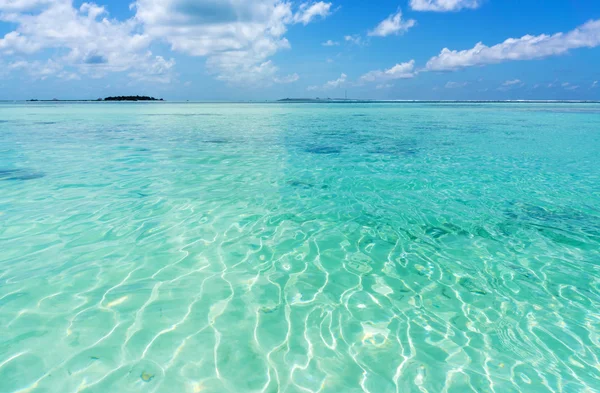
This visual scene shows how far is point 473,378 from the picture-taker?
299 centimetres

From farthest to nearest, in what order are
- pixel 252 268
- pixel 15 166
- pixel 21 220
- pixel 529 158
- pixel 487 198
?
pixel 529 158 → pixel 15 166 → pixel 487 198 → pixel 21 220 → pixel 252 268

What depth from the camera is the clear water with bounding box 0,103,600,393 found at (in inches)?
120

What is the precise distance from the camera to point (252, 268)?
477 cm

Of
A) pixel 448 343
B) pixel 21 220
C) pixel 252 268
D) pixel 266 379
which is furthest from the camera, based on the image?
pixel 21 220

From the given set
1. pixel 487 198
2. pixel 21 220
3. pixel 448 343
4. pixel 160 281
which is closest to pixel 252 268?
pixel 160 281

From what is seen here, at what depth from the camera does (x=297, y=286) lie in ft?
14.3

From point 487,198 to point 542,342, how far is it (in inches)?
209

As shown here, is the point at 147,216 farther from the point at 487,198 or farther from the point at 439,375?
the point at 487,198

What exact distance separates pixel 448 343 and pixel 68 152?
15.6 meters

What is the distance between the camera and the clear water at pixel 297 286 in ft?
9.98

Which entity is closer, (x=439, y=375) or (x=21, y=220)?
(x=439, y=375)

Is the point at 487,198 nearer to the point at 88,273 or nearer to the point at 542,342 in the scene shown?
the point at 542,342

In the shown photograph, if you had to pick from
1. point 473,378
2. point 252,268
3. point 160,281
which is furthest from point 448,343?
point 160,281

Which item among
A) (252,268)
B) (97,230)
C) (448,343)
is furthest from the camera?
(97,230)
